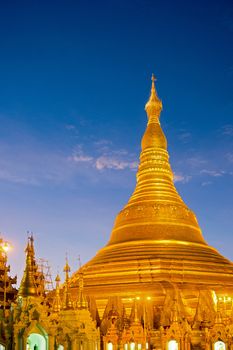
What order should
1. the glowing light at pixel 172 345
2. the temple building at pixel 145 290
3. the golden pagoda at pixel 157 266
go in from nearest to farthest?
the temple building at pixel 145 290 → the glowing light at pixel 172 345 → the golden pagoda at pixel 157 266

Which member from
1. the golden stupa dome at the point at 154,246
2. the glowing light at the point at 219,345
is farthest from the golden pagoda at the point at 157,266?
the glowing light at the point at 219,345

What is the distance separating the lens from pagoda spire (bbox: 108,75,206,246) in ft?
130

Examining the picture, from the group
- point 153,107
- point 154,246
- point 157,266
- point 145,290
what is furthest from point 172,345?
point 153,107

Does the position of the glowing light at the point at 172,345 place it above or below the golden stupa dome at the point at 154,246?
below

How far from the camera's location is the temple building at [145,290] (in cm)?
2047

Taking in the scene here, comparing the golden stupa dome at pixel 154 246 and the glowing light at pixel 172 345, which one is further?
the golden stupa dome at pixel 154 246

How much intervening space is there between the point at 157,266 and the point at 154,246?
273 centimetres

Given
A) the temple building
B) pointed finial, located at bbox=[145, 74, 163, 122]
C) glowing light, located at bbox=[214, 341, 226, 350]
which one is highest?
pointed finial, located at bbox=[145, 74, 163, 122]

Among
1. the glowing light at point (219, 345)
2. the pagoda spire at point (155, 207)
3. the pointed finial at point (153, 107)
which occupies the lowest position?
the glowing light at point (219, 345)

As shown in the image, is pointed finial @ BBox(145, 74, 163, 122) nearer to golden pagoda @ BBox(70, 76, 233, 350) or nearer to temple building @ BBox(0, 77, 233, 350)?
temple building @ BBox(0, 77, 233, 350)

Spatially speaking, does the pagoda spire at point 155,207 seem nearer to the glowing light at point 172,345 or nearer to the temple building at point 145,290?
the temple building at point 145,290

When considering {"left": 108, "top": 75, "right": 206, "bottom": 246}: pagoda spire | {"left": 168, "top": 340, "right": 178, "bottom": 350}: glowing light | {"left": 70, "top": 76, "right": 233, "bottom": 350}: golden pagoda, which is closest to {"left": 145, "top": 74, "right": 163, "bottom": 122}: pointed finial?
{"left": 108, "top": 75, "right": 206, "bottom": 246}: pagoda spire

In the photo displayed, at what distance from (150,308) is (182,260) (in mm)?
4796

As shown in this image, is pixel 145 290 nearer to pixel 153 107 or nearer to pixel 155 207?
pixel 155 207
